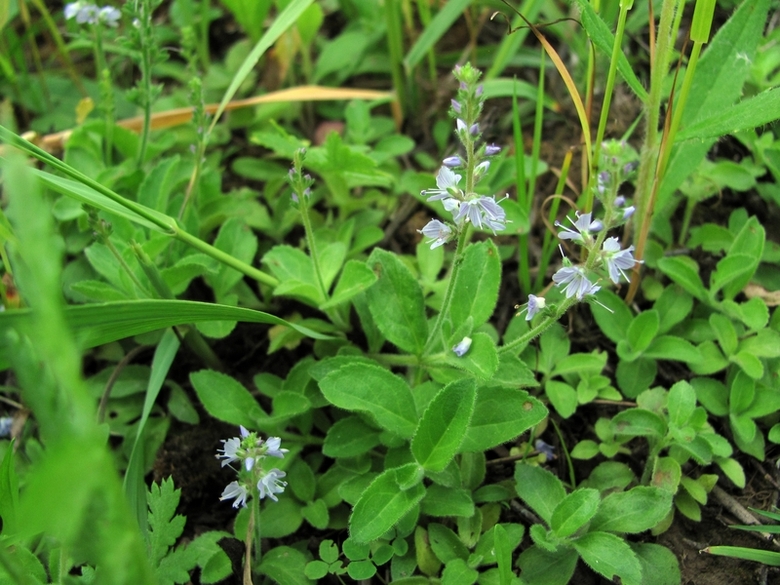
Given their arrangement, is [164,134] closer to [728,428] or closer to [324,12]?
[324,12]

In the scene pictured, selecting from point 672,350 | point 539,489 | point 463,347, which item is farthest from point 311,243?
point 672,350

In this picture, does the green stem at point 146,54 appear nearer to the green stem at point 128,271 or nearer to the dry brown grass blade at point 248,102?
the dry brown grass blade at point 248,102

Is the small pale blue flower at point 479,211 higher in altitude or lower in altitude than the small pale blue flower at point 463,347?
higher

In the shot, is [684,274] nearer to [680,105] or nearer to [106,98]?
[680,105]

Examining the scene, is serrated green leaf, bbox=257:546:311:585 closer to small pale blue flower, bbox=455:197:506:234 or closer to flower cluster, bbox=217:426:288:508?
flower cluster, bbox=217:426:288:508

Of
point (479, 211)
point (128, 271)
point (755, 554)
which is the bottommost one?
point (755, 554)

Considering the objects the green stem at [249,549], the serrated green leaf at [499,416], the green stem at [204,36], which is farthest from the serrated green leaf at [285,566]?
the green stem at [204,36]

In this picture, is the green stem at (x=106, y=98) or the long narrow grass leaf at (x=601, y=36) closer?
the long narrow grass leaf at (x=601, y=36)
